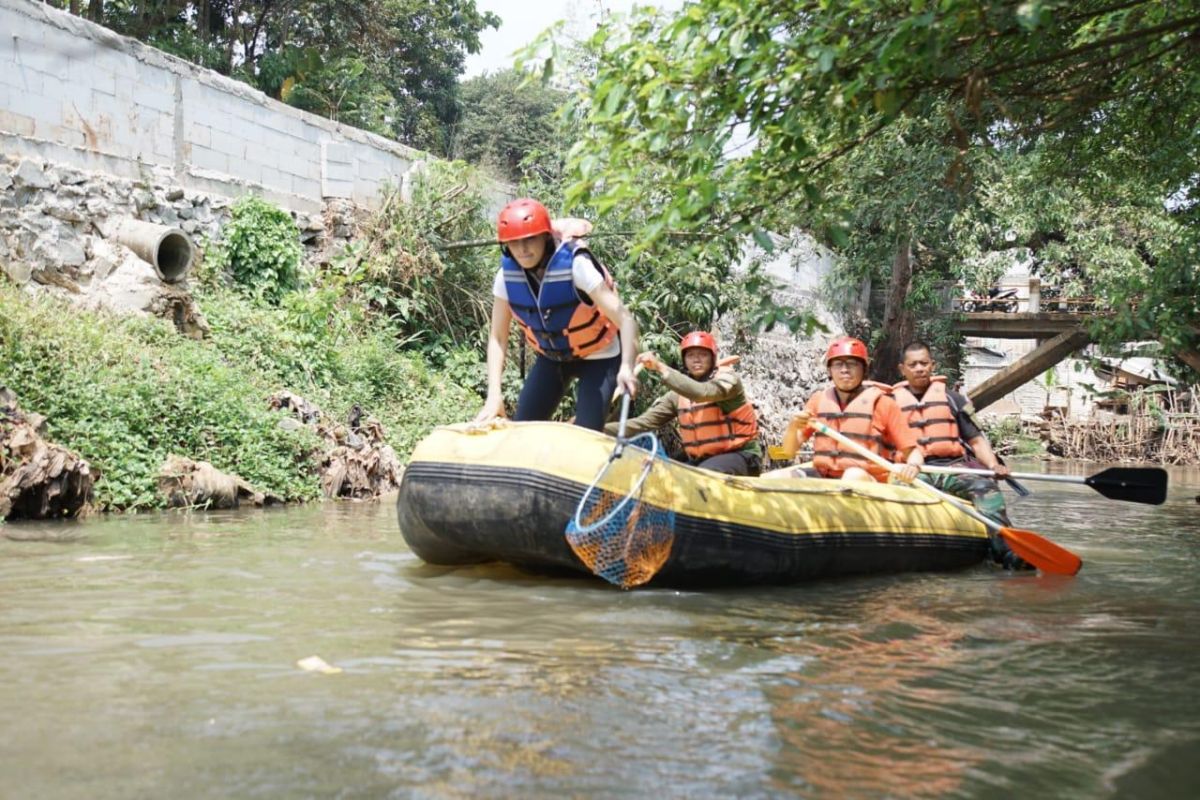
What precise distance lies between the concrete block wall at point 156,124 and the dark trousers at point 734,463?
229 inches

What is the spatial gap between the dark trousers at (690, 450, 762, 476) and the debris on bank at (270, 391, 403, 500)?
10.3 feet

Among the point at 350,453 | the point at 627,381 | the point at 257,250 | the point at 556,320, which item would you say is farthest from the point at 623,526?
the point at 257,250

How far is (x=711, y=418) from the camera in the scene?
6559 mm

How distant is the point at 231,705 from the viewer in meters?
2.91

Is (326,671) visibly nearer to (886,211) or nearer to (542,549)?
(542,549)

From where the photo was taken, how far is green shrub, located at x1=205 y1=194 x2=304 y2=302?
10.3 m

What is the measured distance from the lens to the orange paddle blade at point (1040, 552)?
19.7ft

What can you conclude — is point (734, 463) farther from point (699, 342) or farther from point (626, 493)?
point (626, 493)

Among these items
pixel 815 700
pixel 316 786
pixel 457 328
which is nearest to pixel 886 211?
pixel 457 328

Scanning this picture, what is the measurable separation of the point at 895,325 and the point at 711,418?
46.0ft

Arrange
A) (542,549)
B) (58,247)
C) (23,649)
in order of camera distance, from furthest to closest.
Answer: (58,247) → (542,549) → (23,649)

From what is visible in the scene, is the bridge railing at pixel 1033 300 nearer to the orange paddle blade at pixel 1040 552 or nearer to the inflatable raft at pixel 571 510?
the orange paddle blade at pixel 1040 552

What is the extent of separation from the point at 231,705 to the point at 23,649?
96 centimetres

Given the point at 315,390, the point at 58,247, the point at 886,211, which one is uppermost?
the point at 886,211
